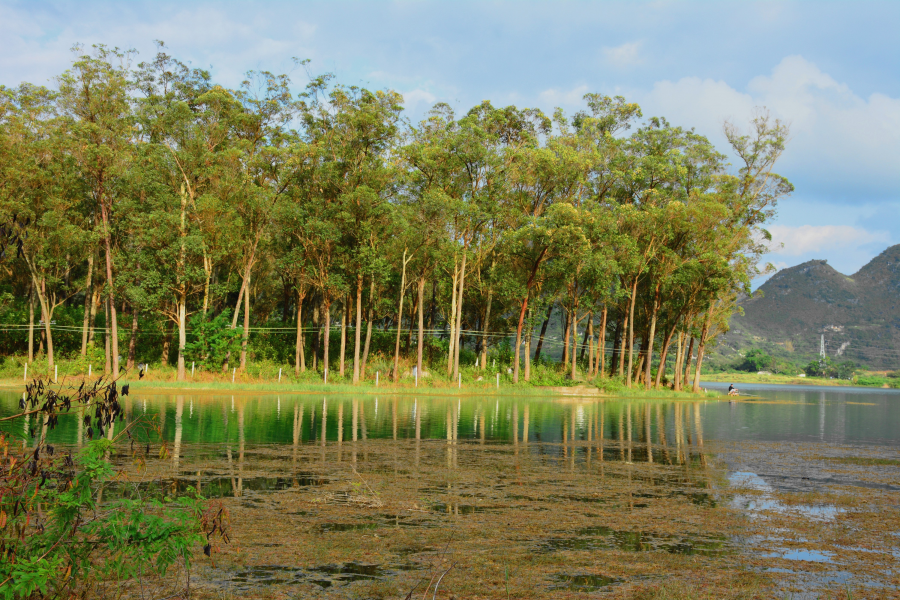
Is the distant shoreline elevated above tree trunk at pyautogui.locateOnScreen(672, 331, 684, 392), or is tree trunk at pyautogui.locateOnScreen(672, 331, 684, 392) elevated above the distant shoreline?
tree trunk at pyautogui.locateOnScreen(672, 331, 684, 392)

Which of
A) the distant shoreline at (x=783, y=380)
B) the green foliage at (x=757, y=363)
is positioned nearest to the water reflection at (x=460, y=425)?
the distant shoreline at (x=783, y=380)

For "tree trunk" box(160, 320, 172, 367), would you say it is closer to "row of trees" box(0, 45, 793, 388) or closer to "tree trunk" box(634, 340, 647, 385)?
"row of trees" box(0, 45, 793, 388)

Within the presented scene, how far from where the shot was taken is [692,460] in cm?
1903

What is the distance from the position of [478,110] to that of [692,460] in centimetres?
4420

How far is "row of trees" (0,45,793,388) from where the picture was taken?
4681 cm

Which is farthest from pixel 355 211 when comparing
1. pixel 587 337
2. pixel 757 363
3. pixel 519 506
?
pixel 757 363

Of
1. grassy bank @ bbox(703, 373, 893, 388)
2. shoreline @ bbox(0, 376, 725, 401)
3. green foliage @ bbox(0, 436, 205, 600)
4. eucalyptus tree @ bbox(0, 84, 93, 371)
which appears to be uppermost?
eucalyptus tree @ bbox(0, 84, 93, 371)

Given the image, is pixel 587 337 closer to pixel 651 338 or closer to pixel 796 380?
pixel 651 338

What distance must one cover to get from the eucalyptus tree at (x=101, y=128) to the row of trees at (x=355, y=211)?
131mm

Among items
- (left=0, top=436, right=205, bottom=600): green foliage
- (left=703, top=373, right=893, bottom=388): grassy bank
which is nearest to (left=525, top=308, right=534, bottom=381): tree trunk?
(left=0, top=436, right=205, bottom=600): green foliage

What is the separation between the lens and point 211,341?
50.3 m

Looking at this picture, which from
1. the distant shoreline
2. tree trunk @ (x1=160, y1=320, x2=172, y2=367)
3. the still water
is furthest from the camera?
the distant shoreline

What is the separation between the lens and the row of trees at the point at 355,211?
46812 mm

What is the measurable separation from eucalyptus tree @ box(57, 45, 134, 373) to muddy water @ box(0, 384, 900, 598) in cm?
2524
